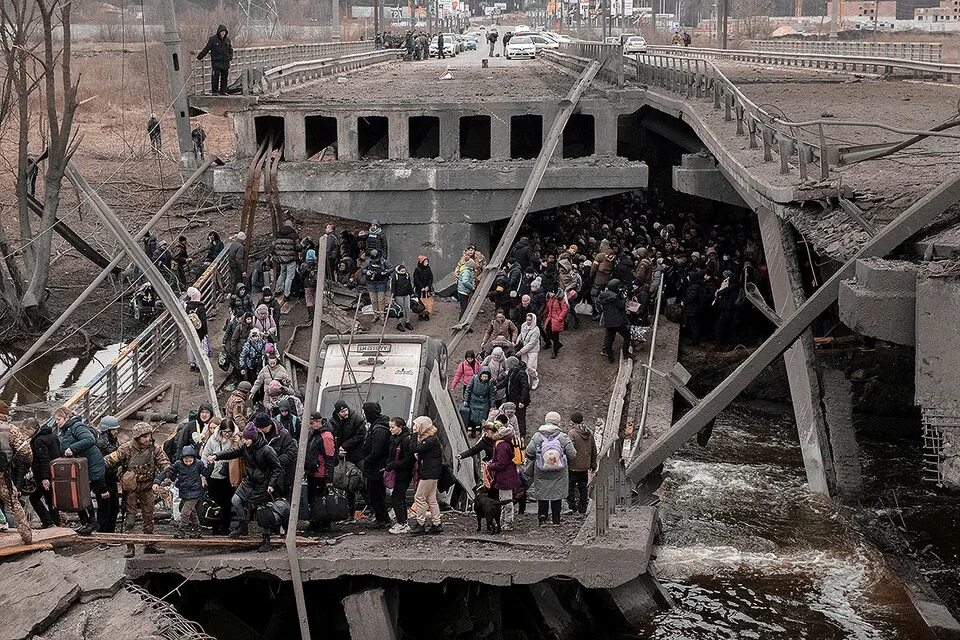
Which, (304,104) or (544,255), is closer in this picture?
(544,255)

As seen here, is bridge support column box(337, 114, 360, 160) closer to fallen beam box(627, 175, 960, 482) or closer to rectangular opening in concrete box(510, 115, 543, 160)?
rectangular opening in concrete box(510, 115, 543, 160)

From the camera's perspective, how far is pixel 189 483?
13945 millimetres

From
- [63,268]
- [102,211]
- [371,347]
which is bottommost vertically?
[63,268]

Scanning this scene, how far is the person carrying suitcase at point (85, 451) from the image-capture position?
13.5 m

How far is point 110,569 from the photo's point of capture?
1266 cm

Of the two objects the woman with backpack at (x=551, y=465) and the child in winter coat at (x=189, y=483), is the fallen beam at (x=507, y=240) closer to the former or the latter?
the woman with backpack at (x=551, y=465)

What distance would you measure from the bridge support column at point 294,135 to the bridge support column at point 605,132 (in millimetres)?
Result: 6652

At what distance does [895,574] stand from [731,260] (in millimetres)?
11416

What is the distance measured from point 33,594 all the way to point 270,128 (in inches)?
811

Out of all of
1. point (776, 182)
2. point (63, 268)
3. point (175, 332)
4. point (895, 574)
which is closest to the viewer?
point (895, 574)

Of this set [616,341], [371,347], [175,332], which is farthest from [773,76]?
[371,347]

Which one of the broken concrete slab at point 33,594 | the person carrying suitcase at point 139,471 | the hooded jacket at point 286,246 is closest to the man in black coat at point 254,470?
the person carrying suitcase at point 139,471

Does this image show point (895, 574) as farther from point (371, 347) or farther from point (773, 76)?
point (773, 76)

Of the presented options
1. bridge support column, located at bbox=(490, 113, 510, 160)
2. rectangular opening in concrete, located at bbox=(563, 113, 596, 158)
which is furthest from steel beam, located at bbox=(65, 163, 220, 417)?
rectangular opening in concrete, located at bbox=(563, 113, 596, 158)
